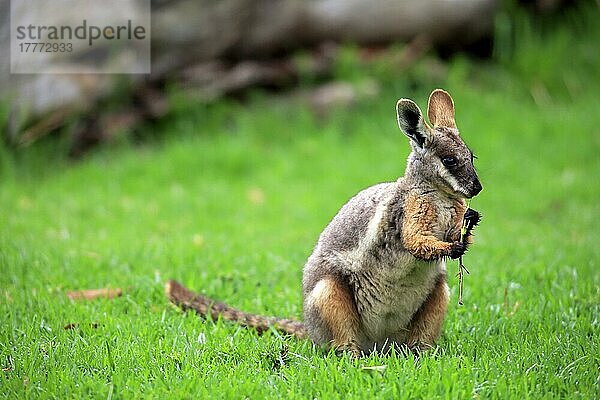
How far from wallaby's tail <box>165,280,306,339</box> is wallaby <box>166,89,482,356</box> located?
0.91 ft

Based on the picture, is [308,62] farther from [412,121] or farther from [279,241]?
[412,121]

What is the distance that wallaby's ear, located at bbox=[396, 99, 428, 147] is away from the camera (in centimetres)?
460

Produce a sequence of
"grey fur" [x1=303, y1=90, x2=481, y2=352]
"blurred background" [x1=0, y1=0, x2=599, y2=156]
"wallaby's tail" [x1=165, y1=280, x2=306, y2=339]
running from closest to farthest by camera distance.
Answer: "grey fur" [x1=303, y1=90, x2=481, y2=352], "wallaby's tail" [x1=165, y1=280, x2=306, y2=339], "blurred background" [x1=0, y1=0, x2=599, y2=156]

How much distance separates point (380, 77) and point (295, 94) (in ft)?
4.39

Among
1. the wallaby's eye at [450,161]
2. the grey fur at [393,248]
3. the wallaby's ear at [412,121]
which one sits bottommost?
the grey fur at [393,248]

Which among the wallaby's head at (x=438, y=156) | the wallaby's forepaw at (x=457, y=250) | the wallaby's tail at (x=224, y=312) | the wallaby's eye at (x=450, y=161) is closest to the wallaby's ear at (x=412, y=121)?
the wallaby's head at (x=438, y=156)

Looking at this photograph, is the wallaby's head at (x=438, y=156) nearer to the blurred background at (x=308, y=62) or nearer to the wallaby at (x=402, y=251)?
the wallaby at (x=402, y=251)

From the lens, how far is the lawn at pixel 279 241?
436cm

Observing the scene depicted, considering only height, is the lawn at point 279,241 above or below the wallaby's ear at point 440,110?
below

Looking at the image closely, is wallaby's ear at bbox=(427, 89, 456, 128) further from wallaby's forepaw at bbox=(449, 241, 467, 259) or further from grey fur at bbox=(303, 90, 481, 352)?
wallaby's forepaw at bbox=(449, 241, 467, 259)

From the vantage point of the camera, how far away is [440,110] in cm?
496

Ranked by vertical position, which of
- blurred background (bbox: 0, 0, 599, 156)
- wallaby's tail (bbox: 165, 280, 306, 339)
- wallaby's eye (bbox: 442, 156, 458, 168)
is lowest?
wallaby's tail (bbox: 165, 280, 306, 339)

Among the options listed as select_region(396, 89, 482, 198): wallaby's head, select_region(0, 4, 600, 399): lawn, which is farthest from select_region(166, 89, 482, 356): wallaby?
select_region(0, 4, 600, 399): lawn

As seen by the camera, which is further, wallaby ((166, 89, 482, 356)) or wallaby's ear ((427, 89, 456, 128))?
wallaby's ear ((427, 89, 456, 128))
